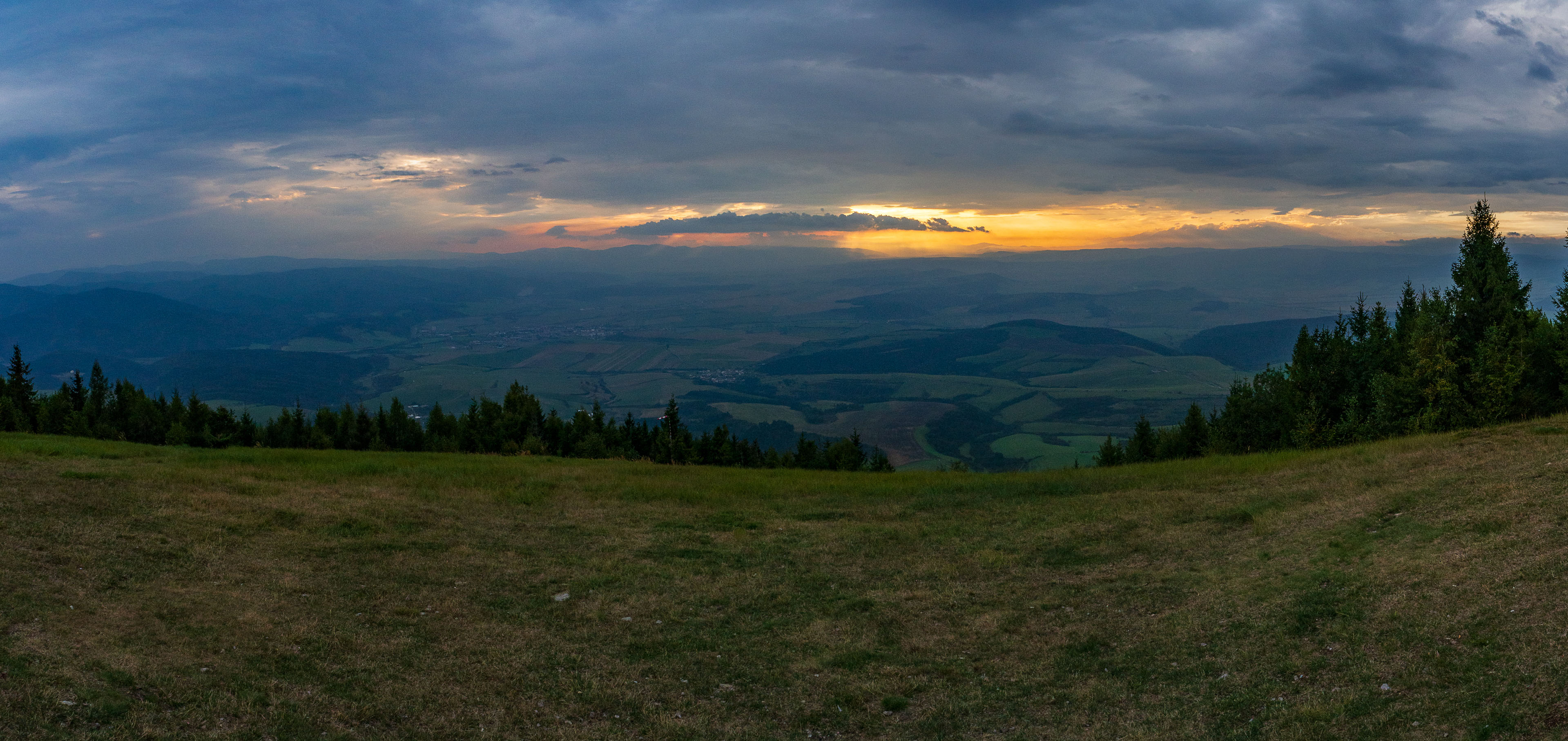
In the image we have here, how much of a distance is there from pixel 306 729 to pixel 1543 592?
1588cm

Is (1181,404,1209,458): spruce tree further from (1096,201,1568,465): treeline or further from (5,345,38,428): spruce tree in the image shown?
(5,345,38,428): spruce tree

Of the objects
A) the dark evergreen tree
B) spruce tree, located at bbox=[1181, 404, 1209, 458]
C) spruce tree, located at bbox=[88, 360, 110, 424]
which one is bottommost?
the dark evergreen tree

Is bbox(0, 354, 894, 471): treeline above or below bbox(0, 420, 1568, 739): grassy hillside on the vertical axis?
below

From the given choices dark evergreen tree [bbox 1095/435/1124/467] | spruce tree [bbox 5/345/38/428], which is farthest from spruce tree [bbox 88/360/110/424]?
dark evergreen tree [bbox 1095/435/1124/467]

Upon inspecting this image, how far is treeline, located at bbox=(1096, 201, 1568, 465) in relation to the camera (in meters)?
27.4

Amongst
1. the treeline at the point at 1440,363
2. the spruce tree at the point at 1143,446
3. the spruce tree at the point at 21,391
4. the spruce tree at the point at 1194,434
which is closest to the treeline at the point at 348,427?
the spruce tree at the point at 21,391

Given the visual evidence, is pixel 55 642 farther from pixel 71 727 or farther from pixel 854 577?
pixel 854 577

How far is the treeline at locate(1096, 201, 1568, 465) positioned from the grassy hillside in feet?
25.3

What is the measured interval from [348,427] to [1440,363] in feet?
201

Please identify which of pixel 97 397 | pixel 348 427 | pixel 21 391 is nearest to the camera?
pixel 21 391

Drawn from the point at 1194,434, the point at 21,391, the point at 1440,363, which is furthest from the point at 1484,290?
the point at 21,391

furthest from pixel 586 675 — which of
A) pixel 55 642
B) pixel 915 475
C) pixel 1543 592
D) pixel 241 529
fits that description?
pixel 915 475

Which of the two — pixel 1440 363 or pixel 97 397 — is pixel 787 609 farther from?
pixel 97 397

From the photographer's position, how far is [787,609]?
1491 centimetres
